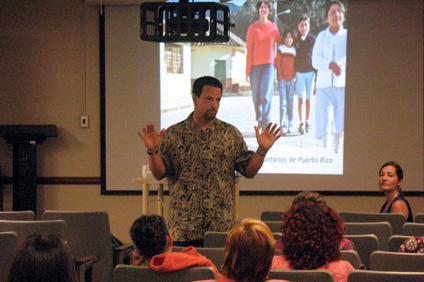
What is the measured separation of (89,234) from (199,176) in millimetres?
1019

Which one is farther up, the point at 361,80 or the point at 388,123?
the point at 361,80

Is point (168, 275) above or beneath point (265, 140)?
beneath

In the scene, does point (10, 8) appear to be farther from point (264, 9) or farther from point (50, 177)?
point (264, 9)

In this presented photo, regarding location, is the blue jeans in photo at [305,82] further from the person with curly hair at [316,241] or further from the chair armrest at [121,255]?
the person with curly hair at [316,241]

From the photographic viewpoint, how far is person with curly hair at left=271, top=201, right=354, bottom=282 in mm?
2188

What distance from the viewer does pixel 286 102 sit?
648 centimetres

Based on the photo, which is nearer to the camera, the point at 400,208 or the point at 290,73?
the point at 400,208

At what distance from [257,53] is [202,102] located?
3332mm

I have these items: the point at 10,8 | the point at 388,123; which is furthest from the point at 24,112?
the point at 388,123

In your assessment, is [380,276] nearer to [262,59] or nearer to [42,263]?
[42,263]

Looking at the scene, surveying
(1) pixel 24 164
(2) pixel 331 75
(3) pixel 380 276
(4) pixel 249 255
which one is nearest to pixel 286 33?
(2) pixel 331 75

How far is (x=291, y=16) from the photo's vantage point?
640cm

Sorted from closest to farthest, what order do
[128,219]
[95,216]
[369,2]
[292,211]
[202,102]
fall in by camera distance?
1. [292,211]
2. [202,102]
3. [95,216]
4. [369,2]
5. [128,219]

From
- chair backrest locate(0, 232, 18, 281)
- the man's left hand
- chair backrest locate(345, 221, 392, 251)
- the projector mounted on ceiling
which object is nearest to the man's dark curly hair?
the man's left hand
